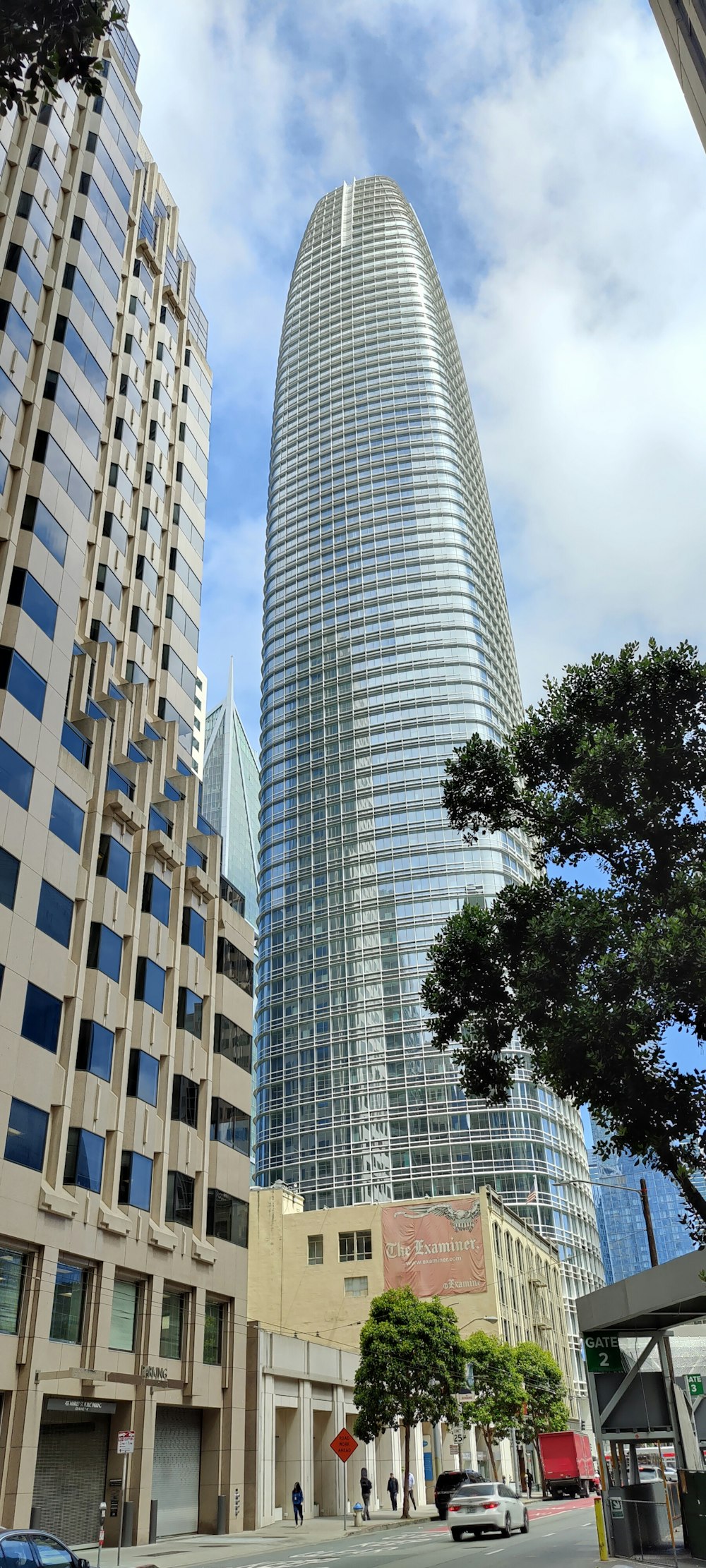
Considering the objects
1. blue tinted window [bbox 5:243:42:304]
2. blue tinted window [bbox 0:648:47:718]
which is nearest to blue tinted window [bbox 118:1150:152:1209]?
blue tinted window [bbox 0:648:47:718]

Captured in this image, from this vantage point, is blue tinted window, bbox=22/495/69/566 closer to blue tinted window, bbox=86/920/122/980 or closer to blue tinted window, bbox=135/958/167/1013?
blue tinted window, bbox=86/920/122/980

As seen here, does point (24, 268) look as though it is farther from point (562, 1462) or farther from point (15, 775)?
point (562, 1462)

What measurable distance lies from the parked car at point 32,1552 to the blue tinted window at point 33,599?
22.8 metres

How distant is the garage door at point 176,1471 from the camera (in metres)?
33.9

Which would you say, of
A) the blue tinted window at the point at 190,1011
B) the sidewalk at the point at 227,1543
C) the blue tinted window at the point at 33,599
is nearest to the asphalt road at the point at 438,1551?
the sidewalk at the point at 227,1543

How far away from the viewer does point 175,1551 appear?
29.1 metres

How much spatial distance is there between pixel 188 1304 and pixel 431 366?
469 ft

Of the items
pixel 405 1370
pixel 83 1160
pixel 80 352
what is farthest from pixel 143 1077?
pixel 80 352

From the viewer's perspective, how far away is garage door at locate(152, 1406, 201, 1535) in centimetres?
3388

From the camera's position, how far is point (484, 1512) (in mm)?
30359

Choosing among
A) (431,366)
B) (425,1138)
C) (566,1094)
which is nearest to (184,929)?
(566,1094)

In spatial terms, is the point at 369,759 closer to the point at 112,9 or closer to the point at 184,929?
the point at 184,929

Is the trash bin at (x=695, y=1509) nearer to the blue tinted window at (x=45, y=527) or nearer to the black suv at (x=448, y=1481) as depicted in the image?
the blue tinted window at (x=45, y=527)

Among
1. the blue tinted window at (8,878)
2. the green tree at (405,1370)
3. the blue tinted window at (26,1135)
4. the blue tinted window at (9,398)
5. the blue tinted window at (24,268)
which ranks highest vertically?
the blue tinted window at (24,268)
